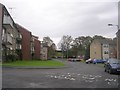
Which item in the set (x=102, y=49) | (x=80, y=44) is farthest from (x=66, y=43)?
(x=102, y=49)

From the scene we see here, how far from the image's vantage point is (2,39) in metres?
41.7

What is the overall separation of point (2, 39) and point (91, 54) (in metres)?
58.7

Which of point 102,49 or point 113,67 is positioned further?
point 102,49

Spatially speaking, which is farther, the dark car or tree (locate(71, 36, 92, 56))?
Result: tree (locate(71, 36, 92, 56))

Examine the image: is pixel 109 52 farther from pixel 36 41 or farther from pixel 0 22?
pixel 0 22

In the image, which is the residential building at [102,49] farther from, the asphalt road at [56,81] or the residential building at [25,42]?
the asphalt road at [56,81]

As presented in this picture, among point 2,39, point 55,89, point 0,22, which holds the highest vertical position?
point 0,22

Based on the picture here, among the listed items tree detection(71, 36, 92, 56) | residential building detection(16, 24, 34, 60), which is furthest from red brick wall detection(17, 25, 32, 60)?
tree detection(71, 36, 92, 56)

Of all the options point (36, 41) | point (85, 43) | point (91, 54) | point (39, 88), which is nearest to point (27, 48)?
point (36, 41)

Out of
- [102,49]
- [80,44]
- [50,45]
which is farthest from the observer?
[50,45]

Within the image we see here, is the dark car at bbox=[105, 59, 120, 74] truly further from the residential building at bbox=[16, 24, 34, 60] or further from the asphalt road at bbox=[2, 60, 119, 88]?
the residential building at bbox=[16, 24, 34, 60]

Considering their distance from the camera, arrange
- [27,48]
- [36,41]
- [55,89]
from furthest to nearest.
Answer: [36,41], [27,48], [55,89]

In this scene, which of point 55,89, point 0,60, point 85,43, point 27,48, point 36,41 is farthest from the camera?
point 85,43

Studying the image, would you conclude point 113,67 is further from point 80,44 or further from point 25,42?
point 80,44
